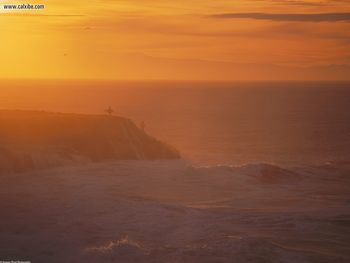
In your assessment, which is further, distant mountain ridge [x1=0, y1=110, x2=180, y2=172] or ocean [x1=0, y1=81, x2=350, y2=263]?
distant mountain ridge [x1=0, y1=110, x2=180, y2=172]

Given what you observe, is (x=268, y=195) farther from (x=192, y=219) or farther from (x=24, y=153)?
(x=24, y=153)

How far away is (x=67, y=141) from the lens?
1832 inches

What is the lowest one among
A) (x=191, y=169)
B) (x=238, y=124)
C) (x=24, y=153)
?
(x=238, y=124)

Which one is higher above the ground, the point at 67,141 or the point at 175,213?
the point at 67,141

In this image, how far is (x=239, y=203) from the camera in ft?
108

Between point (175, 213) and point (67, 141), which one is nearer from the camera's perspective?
point (175, 213)

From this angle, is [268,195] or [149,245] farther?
[268,195]

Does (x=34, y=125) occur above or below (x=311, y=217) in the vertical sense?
above

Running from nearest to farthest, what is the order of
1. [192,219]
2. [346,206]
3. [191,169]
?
1. [192,219]
2. [346,206]
3. [191,169]

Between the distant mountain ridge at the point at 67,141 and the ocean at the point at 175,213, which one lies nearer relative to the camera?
the ocean at the point at 175,213

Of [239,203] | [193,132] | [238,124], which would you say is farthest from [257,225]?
[238,124]

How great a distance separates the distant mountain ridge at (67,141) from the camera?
4172 cm

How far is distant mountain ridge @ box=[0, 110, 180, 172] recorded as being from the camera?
137 ft

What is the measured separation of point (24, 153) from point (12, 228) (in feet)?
53.4
